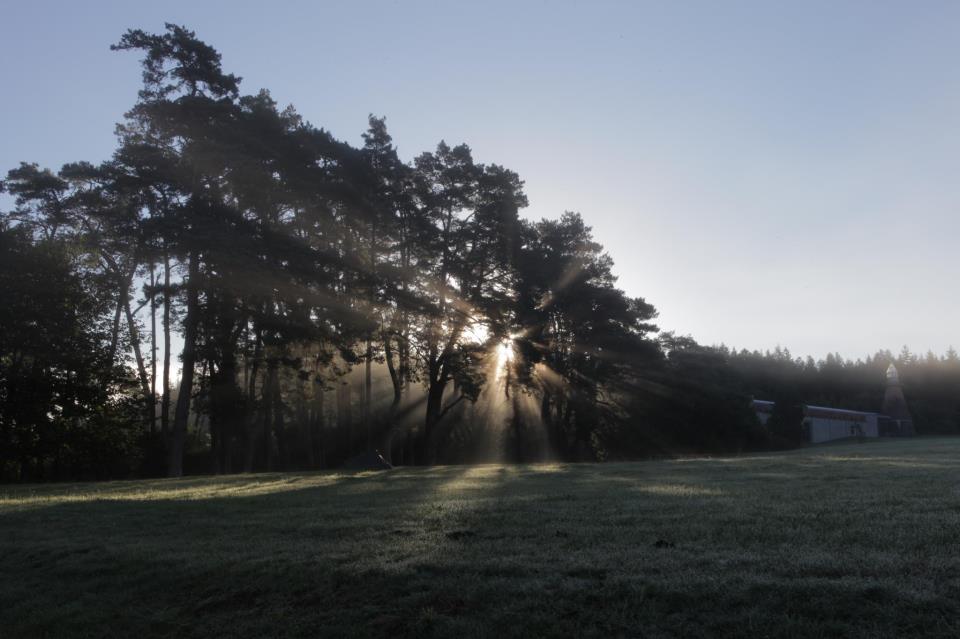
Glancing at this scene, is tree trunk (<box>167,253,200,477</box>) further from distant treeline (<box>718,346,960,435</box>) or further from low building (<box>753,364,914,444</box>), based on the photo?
distant treeline (<box>718,346,960,435</box>)

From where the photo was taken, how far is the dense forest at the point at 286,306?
99.3ft

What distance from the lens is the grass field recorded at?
582 cm

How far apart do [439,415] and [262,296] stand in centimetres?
1601

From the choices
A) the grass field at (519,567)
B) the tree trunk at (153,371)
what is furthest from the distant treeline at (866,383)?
the grass field at (519,567)

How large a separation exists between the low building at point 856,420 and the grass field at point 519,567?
60.2 metres

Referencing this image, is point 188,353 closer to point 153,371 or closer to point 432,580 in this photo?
point 153,371

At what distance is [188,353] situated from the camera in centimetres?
3098

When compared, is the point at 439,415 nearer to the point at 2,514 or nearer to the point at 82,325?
the point at 82,325

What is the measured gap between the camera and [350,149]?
115 feet

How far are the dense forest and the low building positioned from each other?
26403 millimetres

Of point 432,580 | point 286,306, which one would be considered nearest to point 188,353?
point 286,306

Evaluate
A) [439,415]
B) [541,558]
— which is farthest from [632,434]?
[541,558]

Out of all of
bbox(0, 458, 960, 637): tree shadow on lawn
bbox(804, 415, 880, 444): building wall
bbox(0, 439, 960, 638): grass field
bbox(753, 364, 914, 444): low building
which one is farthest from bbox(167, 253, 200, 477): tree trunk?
bbox(804, 415, 880, 444): building wall

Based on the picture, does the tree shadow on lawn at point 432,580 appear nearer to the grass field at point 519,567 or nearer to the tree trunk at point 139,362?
the grass field at point 519,567
